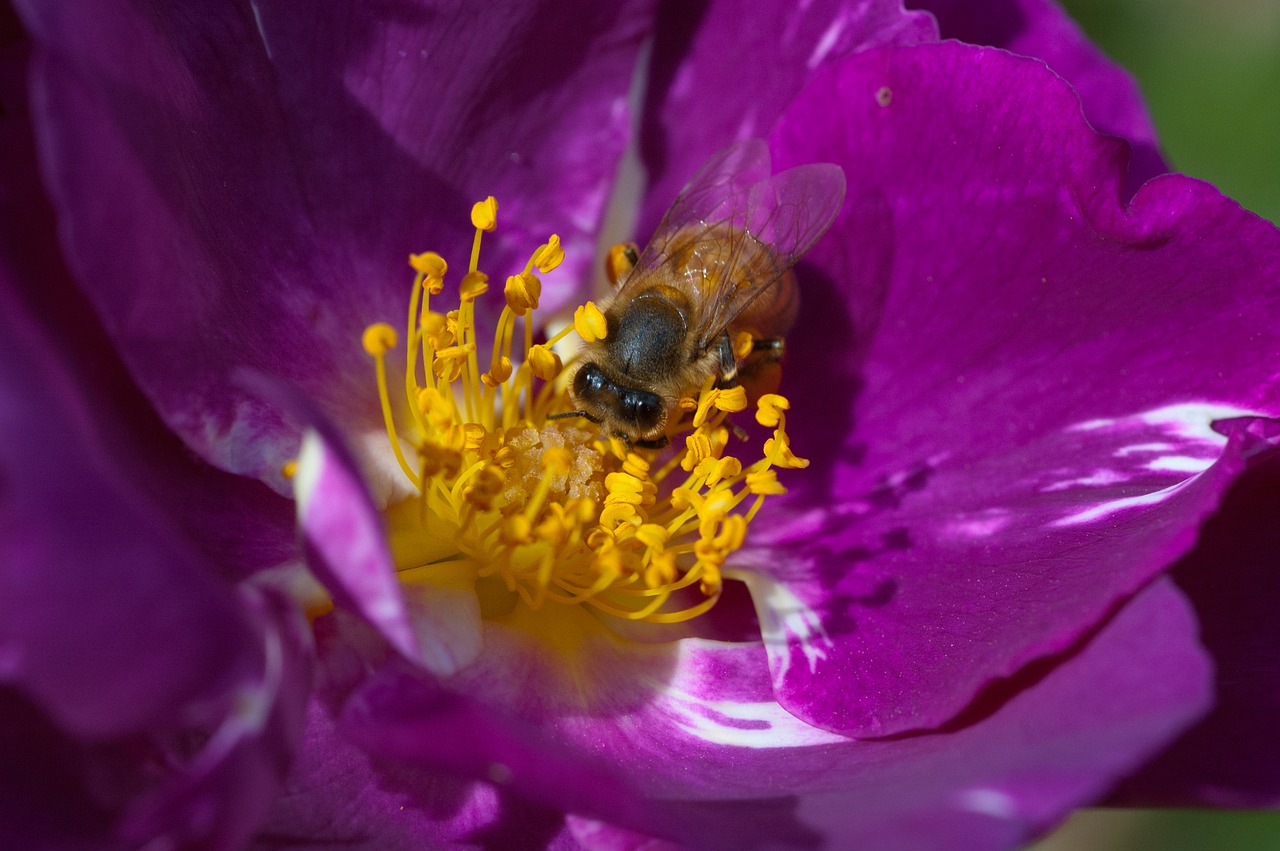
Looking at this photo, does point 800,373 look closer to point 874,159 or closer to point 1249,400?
point 874,159

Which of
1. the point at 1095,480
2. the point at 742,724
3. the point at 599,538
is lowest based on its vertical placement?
the point at 742,724

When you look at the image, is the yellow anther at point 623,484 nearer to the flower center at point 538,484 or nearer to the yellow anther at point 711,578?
the flower center at point 538,484

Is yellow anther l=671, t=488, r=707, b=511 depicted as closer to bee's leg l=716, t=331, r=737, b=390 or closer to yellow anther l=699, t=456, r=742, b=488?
yellow anther l=699, t=456, r=742, b=488

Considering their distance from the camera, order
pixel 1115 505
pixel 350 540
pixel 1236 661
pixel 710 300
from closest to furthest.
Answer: pixel 350 540 → pixel 1236 661 → pixel 1115 505 → pixel 710 300

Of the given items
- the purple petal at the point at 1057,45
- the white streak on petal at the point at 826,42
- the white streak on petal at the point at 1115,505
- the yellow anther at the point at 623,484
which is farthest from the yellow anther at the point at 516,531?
the purple petal at the point at 1057,45

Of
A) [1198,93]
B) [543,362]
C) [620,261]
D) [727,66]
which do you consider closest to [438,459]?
[543,362]

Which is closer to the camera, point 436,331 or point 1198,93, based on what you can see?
point 436,331

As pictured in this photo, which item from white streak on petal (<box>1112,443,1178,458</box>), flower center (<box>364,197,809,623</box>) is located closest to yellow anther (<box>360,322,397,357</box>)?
flower center (<box>364,197,809,623</box>)

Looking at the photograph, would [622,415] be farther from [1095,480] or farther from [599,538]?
[1095,480]
